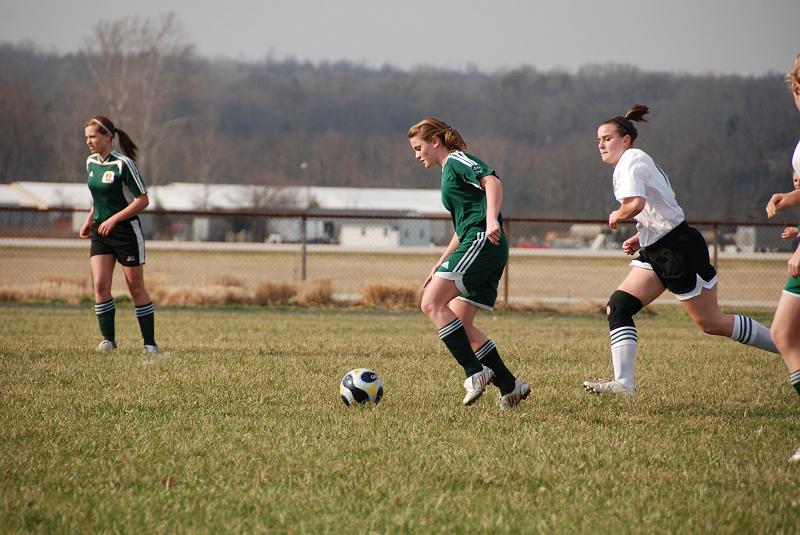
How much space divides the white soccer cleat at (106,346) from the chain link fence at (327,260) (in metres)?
6.16

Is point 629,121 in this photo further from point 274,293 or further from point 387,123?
point 387,123

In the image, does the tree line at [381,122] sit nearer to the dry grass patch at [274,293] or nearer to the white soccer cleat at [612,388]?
the dry grass patch at [274,293]

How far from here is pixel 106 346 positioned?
30.7 ft

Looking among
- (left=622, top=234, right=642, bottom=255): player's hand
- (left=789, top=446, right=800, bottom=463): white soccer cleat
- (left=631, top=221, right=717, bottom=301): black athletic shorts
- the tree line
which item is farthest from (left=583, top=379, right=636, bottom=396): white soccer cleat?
the tree line

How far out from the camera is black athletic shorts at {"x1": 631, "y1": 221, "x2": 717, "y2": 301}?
20.6ft

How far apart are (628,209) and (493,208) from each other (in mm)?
909

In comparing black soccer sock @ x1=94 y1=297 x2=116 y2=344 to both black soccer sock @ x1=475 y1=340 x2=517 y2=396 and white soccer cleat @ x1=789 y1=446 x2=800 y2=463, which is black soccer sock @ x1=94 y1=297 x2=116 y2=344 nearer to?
black soccer sock @ x1=475 y1=340 x2=517 y2=396

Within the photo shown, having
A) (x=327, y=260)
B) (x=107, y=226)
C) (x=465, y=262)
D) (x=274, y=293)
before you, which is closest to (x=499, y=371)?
(x=465, y=262)

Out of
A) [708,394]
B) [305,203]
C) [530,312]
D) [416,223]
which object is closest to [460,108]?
[305,203]

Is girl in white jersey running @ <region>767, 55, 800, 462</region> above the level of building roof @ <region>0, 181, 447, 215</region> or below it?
below

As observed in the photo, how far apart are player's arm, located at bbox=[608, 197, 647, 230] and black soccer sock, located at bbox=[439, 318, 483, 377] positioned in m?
1.27

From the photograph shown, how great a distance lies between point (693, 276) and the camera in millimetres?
6312

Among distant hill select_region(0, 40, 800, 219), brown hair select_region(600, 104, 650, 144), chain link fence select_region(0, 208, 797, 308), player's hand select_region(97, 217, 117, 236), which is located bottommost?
chain link fence select_region(0, 208, 797, 308)

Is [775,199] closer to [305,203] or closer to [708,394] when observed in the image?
[708,394]
